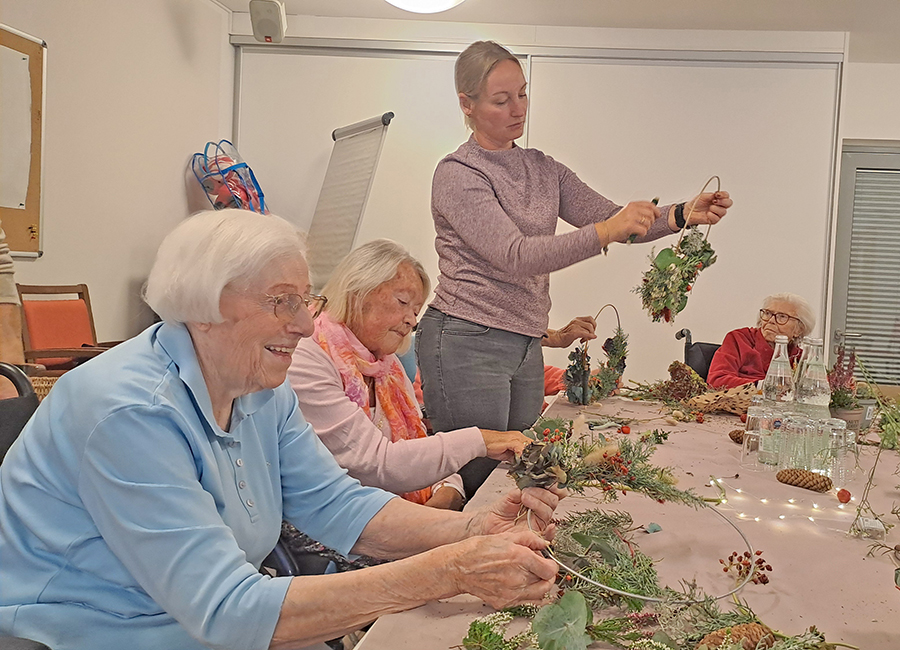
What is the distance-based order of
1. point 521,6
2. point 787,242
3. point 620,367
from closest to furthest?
point 620,367 → point 521,6 → point 787,242

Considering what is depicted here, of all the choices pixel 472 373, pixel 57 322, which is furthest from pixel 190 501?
pixel 57 322

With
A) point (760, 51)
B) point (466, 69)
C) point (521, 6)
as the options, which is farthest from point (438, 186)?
point (760, 51)

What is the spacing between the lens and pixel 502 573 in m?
1.04

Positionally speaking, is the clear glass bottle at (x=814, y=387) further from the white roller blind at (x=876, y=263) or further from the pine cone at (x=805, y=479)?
the white roller blind at (x=876, y=263)

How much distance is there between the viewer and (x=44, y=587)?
1.11 meters

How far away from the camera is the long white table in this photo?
1.01 metres

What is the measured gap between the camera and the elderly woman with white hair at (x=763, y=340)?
12.2ft

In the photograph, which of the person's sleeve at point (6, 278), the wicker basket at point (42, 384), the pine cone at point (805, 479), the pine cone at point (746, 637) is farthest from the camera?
the wicker basket at point (42, 384)

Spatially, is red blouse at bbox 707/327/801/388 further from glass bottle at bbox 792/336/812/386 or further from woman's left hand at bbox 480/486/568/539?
woman's left hand at bbox 480/486/568/539

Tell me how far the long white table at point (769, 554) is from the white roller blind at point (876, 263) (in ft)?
13.4

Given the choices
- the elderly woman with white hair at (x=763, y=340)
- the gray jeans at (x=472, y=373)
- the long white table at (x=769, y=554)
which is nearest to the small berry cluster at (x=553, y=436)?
the long white table at (x=769, y=554)

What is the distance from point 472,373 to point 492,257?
0.32 metres

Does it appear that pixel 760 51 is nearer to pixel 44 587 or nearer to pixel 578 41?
pixel 578 41

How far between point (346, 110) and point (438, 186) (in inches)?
141
